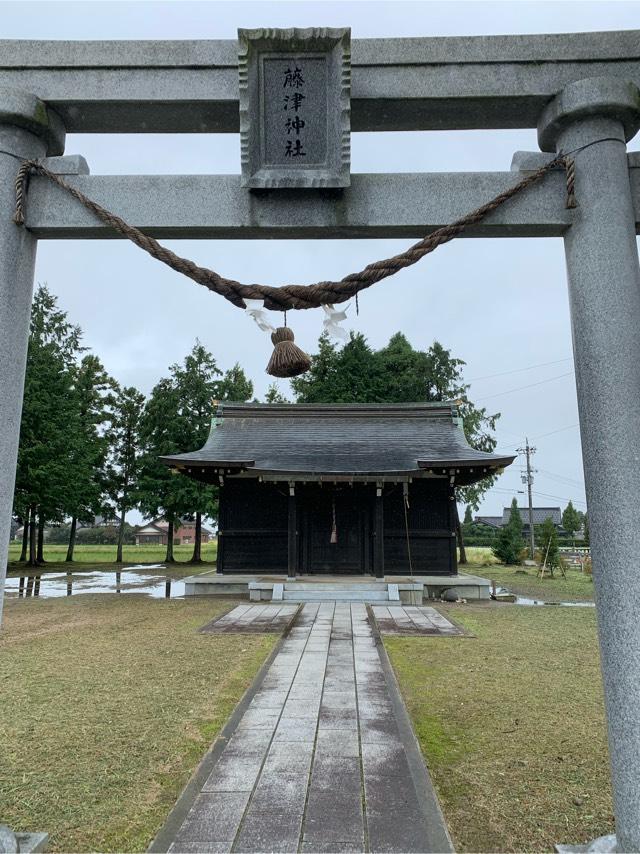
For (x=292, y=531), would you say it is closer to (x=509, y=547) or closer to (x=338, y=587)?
(x=338, y=587)

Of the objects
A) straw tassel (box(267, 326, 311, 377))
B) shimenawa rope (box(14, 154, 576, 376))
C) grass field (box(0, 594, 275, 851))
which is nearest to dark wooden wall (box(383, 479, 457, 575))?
grass field (box(0, 594, 275, 851))

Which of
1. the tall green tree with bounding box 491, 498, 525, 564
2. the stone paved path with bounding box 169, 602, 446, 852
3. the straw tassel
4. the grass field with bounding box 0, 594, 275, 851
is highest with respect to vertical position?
the straw tassel

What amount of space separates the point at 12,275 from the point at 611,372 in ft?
11.0

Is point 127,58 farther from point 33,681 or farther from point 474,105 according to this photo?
point 33,681

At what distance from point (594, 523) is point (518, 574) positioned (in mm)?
21005

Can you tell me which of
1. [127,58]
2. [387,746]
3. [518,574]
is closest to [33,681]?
[387,746]

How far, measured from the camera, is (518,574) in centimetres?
2208

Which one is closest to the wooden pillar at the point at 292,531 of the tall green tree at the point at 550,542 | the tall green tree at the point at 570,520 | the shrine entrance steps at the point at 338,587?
the shrine entrance steps at the point at 338,587

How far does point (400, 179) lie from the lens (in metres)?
3.16

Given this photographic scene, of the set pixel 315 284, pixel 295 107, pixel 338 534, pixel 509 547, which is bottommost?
pixel 509 547

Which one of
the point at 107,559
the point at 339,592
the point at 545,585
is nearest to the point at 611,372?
the point at 339,592

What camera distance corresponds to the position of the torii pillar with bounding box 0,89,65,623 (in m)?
3.05

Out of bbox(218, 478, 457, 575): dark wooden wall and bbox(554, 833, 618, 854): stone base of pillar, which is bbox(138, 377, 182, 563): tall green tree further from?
bbox(554, 833, 618, 854): stone base of pillar

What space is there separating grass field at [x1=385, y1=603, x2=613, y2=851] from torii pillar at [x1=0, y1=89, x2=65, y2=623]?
329 centimetres
